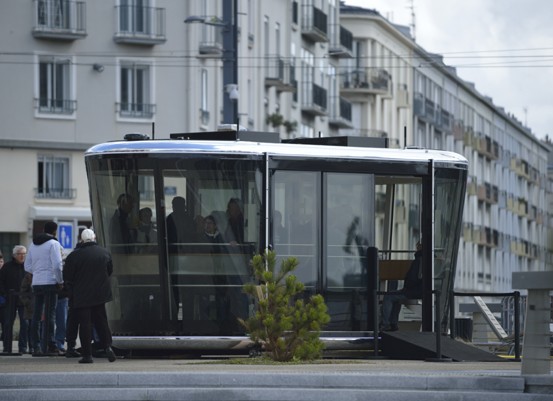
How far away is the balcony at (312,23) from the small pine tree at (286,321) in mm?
59399

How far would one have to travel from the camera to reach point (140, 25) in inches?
2440

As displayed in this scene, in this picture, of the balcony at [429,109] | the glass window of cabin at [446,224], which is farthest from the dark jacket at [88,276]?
the balcony at [429,109]

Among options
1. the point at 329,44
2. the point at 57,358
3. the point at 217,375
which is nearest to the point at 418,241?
the point at 57,358

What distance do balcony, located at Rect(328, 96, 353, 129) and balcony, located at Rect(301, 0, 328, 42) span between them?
4.02 metres

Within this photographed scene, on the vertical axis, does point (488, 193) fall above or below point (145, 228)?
above

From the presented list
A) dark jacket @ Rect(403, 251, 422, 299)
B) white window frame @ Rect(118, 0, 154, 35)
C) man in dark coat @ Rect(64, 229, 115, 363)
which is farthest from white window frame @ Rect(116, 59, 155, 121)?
man in dark coat @ Rect(64, 229, 115, 363)

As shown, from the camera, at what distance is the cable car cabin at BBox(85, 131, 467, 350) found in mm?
23031

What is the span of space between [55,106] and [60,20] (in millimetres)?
2871

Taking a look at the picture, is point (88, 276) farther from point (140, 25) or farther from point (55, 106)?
point (140, 25)

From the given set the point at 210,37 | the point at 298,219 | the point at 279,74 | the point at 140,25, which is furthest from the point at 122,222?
the point at 279,74

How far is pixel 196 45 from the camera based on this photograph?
63.1 m

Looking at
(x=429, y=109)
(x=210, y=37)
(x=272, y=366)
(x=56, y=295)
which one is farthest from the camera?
(x=429, y=109)

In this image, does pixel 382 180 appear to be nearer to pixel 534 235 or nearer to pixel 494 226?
pixel 494 226

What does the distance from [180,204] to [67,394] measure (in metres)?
6.91
